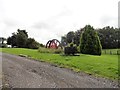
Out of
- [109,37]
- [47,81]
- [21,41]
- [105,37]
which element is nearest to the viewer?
[47,81]

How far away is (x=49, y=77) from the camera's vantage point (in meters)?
11.8

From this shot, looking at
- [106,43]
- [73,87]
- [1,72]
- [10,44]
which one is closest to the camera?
[73,87]

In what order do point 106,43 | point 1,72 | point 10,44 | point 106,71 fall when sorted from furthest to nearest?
point 106,43 → point 10,44 → point 106,71 → point 1,72

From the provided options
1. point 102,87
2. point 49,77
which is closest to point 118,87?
point 102,87

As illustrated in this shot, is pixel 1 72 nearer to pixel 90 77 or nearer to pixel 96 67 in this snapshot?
pixel 90 77

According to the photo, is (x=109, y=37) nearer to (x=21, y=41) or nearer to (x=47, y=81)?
(x=21, y=41)

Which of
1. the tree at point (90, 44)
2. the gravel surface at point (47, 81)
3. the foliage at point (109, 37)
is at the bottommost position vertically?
the gravel surface at point (47, 81)

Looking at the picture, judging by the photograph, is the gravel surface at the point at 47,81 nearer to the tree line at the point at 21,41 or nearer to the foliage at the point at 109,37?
the tree line at the point at 21,41

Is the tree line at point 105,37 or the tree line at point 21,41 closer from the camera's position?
the tree line at point 21,41

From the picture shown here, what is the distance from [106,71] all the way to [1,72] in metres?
5.63

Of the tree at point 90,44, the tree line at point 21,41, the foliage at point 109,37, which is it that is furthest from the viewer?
the foliage at point 109,37

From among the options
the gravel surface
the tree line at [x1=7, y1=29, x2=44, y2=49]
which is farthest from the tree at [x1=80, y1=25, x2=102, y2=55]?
the tree line at [x1=7, y1=29, x2=44, y2=49]

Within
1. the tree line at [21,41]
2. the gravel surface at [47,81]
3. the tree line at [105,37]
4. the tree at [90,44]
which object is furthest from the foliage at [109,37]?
the gravel surface at [47,81]

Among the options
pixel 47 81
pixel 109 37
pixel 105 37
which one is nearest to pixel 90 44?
pixel 47 81
